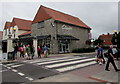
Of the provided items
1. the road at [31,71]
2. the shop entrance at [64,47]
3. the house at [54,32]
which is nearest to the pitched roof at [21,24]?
the house at [54,32]

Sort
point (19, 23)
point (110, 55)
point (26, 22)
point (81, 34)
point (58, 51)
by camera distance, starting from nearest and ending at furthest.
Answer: point (110, 55), point (58, 51), point (81, 34), point (19, 23), point (26, 22)

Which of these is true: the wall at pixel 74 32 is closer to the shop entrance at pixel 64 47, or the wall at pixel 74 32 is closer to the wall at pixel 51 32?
the shop entrance at pixel 64 47

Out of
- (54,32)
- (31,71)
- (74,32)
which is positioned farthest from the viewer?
(74,32)

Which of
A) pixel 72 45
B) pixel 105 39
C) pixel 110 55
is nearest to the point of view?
pixel 110 55

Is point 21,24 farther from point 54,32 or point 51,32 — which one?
point 54,32

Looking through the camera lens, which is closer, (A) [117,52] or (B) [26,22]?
(A) [117,52]

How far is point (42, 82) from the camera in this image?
4.56m

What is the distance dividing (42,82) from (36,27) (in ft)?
69.4

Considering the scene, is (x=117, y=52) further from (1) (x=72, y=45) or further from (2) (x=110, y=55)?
(1) (x=72, y=45)

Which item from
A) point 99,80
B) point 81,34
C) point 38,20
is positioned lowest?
point 99,80

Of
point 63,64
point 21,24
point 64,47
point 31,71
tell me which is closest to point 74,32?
point 64,47

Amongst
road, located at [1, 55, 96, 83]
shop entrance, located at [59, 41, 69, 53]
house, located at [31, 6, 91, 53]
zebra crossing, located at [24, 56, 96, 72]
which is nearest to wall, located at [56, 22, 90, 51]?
house, located at [31, 6, 91, 53]

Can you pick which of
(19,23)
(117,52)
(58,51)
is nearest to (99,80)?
(117,52)

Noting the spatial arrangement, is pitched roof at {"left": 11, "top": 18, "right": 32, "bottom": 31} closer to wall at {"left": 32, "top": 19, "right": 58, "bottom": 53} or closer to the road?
wall at {"left": 32, "top": 19, "right": 58, "bottom": 53}
